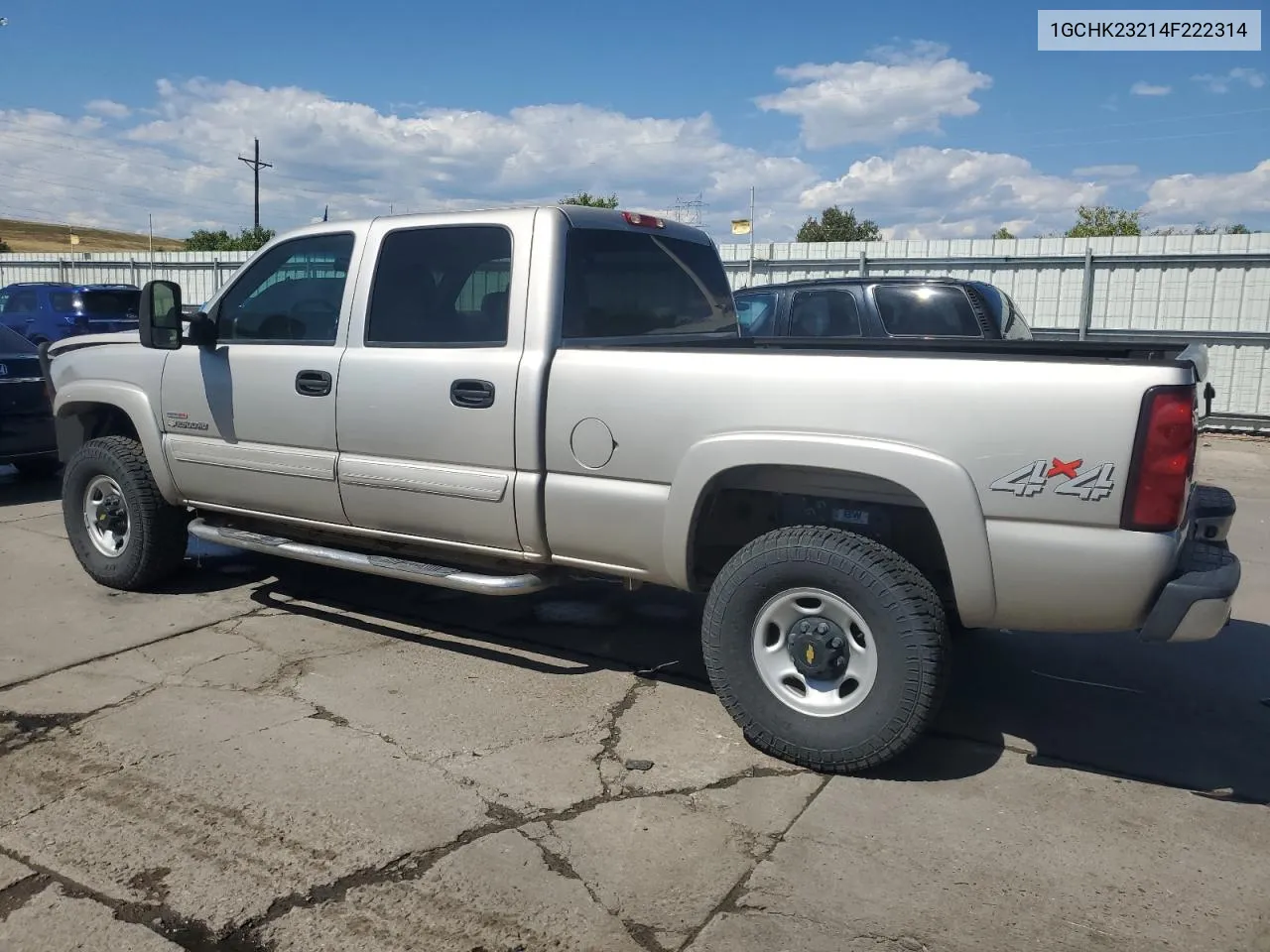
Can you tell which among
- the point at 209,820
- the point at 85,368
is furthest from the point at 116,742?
the point at 85,368

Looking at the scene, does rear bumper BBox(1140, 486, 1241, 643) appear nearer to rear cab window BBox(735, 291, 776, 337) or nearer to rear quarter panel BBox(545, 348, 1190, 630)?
rear quarter panel BBox(545, 348, 1190, 630)

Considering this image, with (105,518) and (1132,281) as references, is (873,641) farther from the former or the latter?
(1132,281)

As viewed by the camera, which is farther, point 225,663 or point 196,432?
point 196,432

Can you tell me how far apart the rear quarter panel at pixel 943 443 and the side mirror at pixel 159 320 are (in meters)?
2.43

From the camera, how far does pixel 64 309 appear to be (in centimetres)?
1600

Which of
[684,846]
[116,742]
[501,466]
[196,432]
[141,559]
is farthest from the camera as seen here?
[141,559]

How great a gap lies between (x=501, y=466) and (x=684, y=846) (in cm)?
174

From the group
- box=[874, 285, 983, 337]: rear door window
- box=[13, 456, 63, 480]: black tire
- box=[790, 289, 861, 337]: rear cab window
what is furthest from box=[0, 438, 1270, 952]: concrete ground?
box=[13, 456, 63, 480]: black tire

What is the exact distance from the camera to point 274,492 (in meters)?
5.18

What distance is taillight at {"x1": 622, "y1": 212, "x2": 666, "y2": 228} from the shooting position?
4922 mm

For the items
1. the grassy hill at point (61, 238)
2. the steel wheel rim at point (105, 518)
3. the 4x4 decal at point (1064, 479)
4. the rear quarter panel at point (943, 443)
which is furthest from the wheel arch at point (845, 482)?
the grassy hill at point (61, 238)

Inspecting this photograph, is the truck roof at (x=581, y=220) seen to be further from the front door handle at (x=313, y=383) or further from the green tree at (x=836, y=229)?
the green tree at (x=836, y=229)

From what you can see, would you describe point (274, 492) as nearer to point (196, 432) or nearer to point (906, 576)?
point (196, 432)

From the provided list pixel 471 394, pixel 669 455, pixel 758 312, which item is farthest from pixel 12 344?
pixel 669 455
